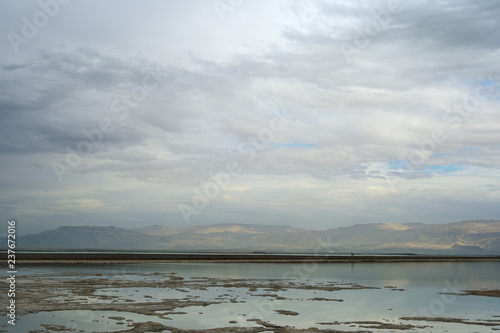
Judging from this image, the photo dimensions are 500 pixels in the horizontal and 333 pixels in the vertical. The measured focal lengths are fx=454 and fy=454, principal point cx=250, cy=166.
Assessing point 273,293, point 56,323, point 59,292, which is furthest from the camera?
point 273,293

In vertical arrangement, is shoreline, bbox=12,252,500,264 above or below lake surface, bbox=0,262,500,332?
below

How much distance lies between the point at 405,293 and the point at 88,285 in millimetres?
26035

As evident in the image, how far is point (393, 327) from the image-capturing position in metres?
22.4

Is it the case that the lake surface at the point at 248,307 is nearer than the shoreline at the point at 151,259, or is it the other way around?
the lake surface at the point at 248,307

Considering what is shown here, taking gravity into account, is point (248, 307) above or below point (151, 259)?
above

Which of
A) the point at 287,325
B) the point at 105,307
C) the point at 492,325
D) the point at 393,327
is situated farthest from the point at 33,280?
the point at 492,325

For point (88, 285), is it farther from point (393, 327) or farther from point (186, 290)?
point (393, 327)

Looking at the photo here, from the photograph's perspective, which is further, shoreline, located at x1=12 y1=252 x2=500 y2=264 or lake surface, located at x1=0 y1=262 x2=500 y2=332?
shoreline, located at x1=12 y1=252 x2=500 y2=264

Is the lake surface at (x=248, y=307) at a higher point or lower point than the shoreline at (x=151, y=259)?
higher

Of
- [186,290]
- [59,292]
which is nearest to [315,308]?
[186,290]

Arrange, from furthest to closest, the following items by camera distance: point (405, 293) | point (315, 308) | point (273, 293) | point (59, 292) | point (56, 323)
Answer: point (405, 293) → point (273, 293) → point (59, 292) → point (315, 308) → point (56, 323)

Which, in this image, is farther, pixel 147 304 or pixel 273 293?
pixel 273 293

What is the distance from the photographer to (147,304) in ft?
89.7

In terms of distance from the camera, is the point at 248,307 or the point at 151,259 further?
the point at 151,259
